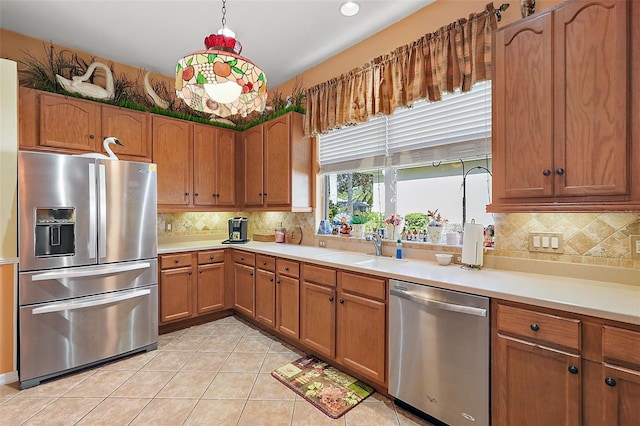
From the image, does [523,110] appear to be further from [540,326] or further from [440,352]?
[440,352]

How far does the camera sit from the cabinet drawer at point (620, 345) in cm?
123

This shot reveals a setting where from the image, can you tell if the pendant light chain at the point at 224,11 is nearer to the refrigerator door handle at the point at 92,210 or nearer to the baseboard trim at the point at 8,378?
the refrigerator door handle at the point at 92,210

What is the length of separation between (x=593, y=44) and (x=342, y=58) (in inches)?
88.5

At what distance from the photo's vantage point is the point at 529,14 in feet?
6.11

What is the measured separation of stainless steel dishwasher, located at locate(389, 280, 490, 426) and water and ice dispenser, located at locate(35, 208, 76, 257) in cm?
261

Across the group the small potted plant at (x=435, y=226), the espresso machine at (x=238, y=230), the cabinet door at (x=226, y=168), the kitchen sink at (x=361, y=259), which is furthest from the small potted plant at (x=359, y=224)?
the cabinet door at (x=226, y=168)

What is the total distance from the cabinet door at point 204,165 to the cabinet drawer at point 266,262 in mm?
1223

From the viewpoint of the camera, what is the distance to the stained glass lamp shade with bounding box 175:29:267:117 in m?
1.63

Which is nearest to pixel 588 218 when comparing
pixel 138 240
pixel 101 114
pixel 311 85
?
pixel 311 85

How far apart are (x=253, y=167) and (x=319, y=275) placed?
2.03 m

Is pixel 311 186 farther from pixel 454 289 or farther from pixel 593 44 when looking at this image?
pixel 593 44

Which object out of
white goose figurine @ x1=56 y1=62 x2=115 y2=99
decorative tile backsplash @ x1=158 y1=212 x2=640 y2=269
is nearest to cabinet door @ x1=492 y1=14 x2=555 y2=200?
decorative tile backsplash @ x1=158 y1=212 x2=640 y2=269

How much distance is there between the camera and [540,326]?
4.79ft

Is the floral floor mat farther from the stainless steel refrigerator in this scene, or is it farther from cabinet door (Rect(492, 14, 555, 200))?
cabinet door (Rect(492, 14, 555, 200))
